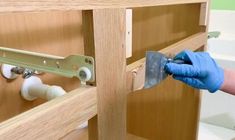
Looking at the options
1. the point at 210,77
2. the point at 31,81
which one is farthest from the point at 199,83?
the point at 31,81

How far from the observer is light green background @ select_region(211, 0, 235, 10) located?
4.71ft

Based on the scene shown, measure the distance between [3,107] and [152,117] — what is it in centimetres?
57

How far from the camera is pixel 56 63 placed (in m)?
0.32

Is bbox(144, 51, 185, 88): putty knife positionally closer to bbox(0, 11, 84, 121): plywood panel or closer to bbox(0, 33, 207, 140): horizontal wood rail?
bbox(0, 33, 207, 140): horizontal wood rail

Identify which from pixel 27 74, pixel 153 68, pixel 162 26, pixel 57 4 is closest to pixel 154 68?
pixel 153 68

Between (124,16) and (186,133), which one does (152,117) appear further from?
(124,16)

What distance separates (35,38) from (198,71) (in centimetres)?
41

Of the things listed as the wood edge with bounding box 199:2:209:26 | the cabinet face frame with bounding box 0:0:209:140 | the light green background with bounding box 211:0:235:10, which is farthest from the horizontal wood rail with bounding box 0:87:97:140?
the light green background with bounding box 211:0:235:10

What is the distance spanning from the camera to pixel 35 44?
632mm

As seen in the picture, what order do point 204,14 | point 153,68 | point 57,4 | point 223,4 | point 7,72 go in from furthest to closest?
1. point 223,4
2. point 204,14
3. point 7,72
4. point 153,68
5. point 57,4

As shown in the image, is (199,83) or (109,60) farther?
(199,83)

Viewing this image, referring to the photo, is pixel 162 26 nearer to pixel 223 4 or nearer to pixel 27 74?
pixel 27 74

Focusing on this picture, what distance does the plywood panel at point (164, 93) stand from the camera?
83cm

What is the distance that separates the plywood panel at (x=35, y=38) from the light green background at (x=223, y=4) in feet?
3.42
